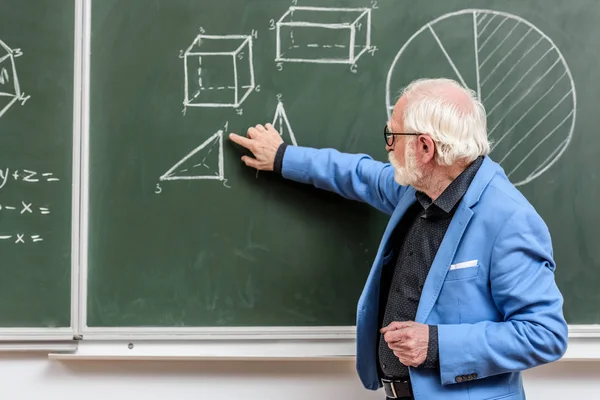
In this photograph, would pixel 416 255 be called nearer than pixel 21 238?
Yes

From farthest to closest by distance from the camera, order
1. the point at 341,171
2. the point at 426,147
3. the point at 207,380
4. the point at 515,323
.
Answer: the point at 207,380 < the point at 341,171 < the point at 426,147 < the point at 515,323

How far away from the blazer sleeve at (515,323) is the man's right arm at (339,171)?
457 millimetres

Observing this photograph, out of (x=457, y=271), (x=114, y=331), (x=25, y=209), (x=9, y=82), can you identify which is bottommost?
(x=114, y=331)

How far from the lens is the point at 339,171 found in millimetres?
1853

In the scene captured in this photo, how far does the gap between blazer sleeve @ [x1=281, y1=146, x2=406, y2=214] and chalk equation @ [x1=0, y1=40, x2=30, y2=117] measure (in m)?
0.87

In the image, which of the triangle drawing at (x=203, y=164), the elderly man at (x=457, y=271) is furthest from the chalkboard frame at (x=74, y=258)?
the elderly man at (x=457, y=271)

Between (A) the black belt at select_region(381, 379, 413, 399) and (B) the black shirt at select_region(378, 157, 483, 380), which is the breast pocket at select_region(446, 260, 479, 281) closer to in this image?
(B) the black shirt at select_region(378, 157, 483, 380)

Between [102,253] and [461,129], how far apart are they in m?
1.17

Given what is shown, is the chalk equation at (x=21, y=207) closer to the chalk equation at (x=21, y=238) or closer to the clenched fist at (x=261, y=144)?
the chalk equation at (x=21, y=238)

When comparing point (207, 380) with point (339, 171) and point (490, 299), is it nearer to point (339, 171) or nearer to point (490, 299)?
point (339, 171)

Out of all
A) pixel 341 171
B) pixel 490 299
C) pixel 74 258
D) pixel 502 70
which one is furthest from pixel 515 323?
pixel 74 258

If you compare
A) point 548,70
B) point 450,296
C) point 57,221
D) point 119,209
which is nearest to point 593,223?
point 548,70

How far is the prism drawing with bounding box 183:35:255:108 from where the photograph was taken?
1923mm

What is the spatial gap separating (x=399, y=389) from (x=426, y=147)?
65 centimetres
